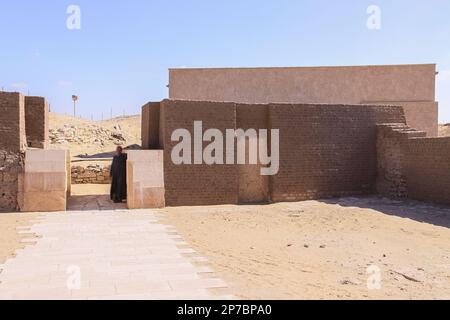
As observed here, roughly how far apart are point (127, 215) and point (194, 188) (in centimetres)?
232

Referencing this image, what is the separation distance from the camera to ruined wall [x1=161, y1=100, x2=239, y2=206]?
11.9m

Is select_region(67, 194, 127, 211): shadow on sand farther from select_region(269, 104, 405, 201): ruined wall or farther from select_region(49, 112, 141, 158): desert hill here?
select_region(49, 112, 141, 158): desert hill

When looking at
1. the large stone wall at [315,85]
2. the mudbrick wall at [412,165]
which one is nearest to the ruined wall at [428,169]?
the mudbrick wall at [412,165]

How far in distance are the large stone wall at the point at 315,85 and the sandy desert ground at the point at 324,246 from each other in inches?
398

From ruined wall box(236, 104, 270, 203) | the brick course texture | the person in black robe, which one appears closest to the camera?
the brick course texture

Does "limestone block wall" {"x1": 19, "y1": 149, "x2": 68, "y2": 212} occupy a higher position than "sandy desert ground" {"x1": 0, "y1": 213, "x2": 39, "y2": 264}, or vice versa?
"limestone block wall" {"x1": 19, "y1": 149, "x2": 68, "y2": 212}

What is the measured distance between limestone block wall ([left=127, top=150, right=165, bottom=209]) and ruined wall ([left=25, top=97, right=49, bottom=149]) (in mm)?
2946

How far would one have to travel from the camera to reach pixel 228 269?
5.89m

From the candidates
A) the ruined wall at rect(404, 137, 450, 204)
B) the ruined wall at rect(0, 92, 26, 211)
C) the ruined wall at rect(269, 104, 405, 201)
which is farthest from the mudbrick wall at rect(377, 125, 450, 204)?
the ruined wall at rect(0, 92, 26, 211)

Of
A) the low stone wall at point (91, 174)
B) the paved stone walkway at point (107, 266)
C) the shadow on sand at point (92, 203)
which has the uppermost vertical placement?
the low stone wall at point (91, 174)

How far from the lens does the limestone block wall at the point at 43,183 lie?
35.7 ft

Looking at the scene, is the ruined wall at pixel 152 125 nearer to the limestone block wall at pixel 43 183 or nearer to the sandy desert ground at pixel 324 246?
the sandy desert ground at pixel 324 246
